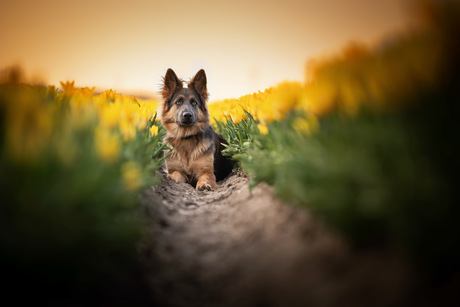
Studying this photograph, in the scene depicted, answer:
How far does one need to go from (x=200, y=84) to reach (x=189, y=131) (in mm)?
1122

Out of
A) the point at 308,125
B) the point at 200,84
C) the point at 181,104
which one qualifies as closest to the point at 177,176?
the point at 181,104

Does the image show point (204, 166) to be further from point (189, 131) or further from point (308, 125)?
point (308, 125)

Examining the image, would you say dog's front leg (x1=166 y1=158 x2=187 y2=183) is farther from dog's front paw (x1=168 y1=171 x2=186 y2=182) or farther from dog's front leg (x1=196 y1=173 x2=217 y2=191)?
dog's front leg (x1=196 y1=173 x2=217 y2=191)

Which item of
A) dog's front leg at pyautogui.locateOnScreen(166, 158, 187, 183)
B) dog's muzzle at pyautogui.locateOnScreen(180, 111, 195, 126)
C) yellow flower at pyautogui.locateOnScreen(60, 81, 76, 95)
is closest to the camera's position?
yellow flower at pyautogui.locateOnScreen(60, 81, 76, 95)

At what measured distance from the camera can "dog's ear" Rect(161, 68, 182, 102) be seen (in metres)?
6.03

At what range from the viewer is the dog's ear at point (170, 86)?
19.8ft

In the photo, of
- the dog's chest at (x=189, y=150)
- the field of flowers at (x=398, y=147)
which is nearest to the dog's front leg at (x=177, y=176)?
the dog's chest at (x=189, y=150)

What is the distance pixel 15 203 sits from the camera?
139cm

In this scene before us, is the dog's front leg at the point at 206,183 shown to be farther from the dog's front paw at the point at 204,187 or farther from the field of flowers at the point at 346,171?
the field of flowers at the point at 346,171

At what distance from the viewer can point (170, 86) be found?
6148mm

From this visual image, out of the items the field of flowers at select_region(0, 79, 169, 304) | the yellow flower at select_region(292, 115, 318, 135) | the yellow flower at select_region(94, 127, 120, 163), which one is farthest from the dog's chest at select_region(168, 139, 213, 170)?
the yellow flower at select_region(94, 127, 120, 163)

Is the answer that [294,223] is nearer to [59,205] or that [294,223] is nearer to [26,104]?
[59,205]

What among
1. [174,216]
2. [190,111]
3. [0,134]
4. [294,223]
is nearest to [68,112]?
[0,134]

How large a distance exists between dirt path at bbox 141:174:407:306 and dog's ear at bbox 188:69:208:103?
3829mm
